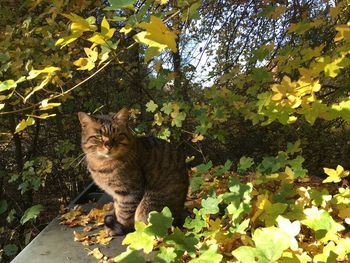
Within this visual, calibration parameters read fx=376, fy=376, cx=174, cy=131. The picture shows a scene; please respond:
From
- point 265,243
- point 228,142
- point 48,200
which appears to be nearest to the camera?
point 265,243

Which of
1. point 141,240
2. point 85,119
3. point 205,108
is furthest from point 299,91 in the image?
point 205,108

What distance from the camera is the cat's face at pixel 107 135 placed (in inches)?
102

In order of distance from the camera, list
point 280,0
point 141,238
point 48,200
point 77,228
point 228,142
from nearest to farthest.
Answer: point 141,238, point 77,228, point 280,0, point 48,200, point 228,142

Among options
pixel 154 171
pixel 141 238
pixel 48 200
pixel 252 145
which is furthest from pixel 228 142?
pixel 141 238

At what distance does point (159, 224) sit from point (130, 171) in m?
1.22

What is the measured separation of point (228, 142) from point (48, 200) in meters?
2.74

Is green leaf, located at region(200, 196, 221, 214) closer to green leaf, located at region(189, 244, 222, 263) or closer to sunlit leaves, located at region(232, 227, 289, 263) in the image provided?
green leaf, located at region(189, 244, 222, 263)

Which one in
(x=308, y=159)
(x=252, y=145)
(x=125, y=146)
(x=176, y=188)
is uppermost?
(x=125, y=146)

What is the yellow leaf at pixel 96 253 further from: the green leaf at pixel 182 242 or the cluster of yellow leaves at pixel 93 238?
the green leaf at pixel 182 242

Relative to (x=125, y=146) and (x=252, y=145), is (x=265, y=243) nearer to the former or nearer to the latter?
(x=125, y=146)

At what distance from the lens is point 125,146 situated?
2627mm

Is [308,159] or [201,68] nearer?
[201,68]

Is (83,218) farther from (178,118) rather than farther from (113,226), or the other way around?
(178,118)

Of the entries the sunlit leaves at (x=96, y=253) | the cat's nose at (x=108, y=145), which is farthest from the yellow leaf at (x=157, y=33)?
the cat's nose at (x=108, y=145)
